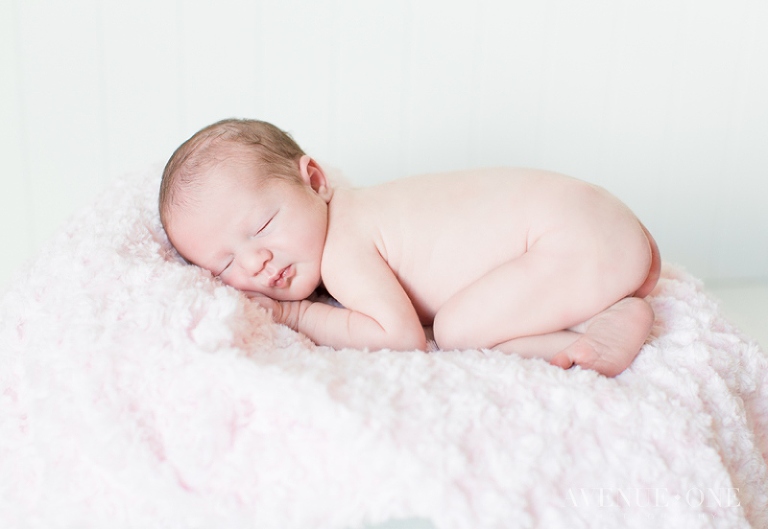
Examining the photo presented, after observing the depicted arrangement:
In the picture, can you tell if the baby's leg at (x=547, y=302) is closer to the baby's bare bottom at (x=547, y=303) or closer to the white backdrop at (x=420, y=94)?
the baby's bare bottom at (x=547, y=303)

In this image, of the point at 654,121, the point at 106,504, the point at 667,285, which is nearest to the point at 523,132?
the point at 654,121

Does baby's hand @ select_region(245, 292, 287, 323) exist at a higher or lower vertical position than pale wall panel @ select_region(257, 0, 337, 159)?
lower

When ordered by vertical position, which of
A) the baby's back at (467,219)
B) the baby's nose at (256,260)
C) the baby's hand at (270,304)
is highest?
the baby's back at (467,219)

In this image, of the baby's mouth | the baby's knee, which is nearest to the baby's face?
the baby's mouth

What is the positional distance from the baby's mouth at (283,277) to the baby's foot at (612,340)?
443 millimetres

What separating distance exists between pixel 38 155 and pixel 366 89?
0.81m

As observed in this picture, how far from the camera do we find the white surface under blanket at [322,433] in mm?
792

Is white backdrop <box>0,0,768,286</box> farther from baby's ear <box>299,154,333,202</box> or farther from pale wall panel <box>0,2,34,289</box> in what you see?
baby's ear <box>299,154,333,202</box>

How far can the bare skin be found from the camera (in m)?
1.09

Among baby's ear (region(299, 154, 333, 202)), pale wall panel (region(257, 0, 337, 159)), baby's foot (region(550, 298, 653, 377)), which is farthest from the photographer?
pale wall panel (region(257, 0, 337, 159))

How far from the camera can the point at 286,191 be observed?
1.19m

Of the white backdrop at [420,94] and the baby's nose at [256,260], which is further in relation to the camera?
the white backdrop at [420,94]

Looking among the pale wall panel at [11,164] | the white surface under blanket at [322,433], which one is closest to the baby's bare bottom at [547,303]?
the white surface under blanket at [322,433]

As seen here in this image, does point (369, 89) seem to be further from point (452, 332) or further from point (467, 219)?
point (452, 332)
